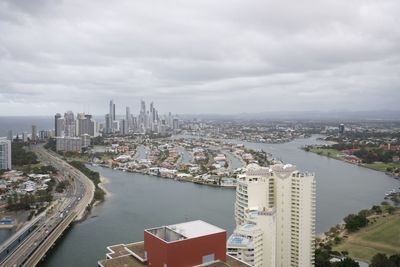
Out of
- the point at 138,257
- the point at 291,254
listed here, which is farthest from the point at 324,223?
the point at 138,257

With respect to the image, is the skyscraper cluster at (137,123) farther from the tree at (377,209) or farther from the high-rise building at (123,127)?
the tree at (377,209)

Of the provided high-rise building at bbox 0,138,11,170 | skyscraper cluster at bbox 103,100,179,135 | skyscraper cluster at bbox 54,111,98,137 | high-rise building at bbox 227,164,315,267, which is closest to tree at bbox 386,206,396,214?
high-rise building at bbox 227,164,315,267

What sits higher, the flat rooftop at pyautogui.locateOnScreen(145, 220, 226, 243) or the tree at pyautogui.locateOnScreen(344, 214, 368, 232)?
the flat rooftop at pyautogui.locateOnScreen(145, 220, 226, 243)

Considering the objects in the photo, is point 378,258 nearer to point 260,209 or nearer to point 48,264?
point 260,209

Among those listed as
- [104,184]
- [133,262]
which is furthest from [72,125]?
[133,262]

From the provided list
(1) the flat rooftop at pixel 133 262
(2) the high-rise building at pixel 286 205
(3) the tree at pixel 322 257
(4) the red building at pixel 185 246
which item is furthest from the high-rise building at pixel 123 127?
(4) the red building at pixel 185 246

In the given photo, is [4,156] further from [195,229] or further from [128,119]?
[128,119]

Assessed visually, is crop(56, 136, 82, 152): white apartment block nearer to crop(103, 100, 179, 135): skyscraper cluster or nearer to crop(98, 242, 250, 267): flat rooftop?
crop(103, 100, 179, 135): skyscraper cluster
